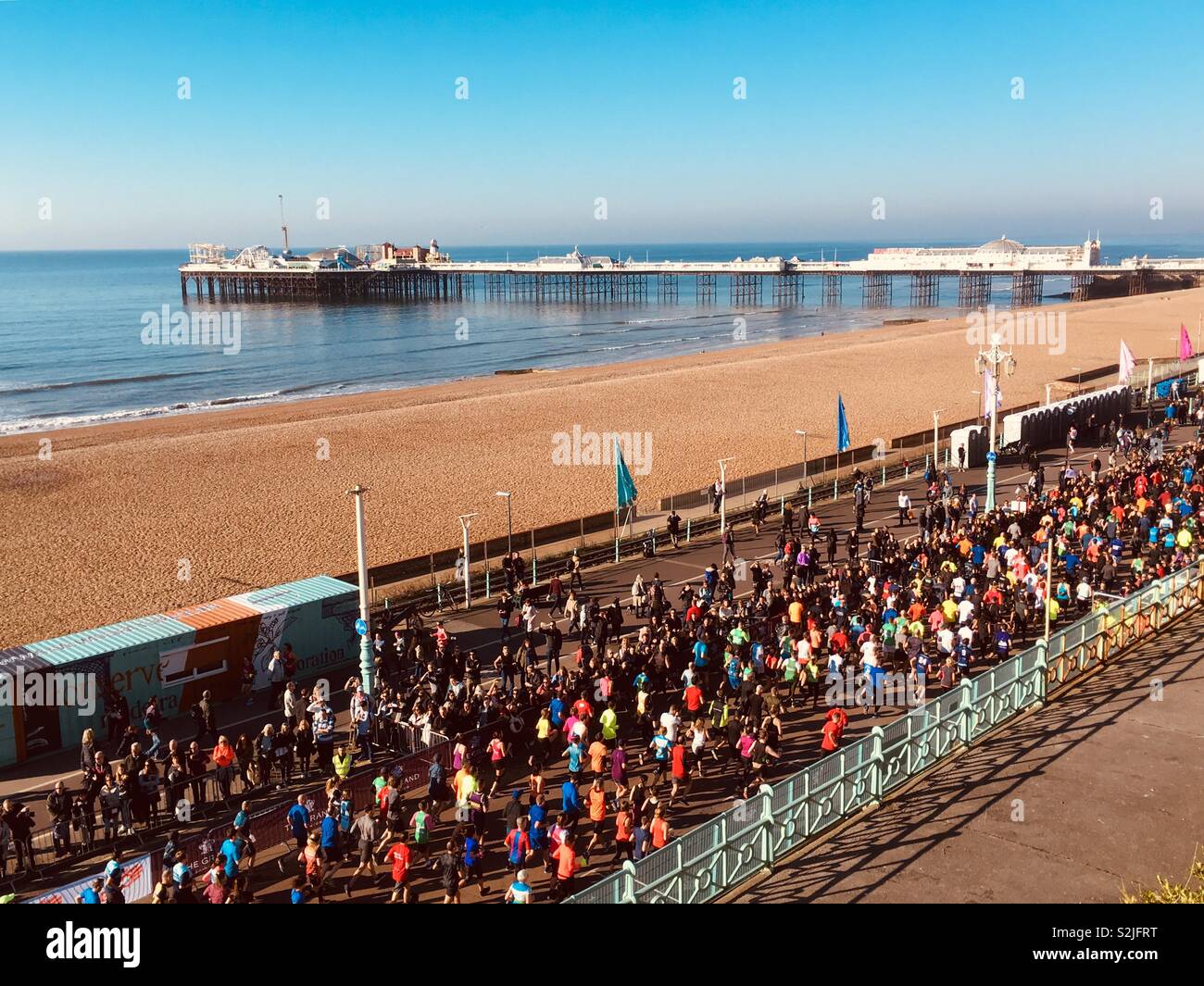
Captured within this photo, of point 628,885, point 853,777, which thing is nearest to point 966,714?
point 853,777

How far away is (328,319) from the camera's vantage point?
118m

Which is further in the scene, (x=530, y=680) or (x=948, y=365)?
(x=948, y=365)

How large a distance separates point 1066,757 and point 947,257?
144 metres

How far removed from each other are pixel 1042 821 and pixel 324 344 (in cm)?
8898

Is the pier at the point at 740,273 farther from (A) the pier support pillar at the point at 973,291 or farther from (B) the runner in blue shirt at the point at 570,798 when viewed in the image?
(B) the runner in blue shirt at the point at 570,798

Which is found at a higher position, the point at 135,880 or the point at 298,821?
the point at 298,821

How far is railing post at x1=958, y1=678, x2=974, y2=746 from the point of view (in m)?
13.1

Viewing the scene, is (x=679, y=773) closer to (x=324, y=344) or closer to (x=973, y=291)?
(x=324, y=344)

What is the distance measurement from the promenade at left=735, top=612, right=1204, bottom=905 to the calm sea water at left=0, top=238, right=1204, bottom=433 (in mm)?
53334

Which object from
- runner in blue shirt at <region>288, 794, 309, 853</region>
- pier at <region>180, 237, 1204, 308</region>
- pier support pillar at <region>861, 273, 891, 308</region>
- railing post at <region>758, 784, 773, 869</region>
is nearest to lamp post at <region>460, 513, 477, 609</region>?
runner in blue shirt at <region>288, 794, 309, 853</region>

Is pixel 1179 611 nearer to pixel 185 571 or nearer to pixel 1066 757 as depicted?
pixel 1066 757

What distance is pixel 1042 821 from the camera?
36.7 ft

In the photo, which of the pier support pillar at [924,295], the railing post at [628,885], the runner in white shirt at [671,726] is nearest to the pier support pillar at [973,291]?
the pier support pillar at [924,295]
